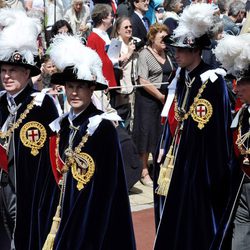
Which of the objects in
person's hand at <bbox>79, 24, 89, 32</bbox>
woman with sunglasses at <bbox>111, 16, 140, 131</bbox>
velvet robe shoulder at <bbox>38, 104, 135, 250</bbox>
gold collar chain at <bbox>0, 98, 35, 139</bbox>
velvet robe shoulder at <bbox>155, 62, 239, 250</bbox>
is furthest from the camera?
person's hand at <bbox>79, 24, 89, 32</bbox>

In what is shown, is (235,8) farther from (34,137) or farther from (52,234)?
(52,234)

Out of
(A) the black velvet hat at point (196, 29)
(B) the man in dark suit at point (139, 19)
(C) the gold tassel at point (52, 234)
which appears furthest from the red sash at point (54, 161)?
(B) the man in dark suit at point (139, 19)

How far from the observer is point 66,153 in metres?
4.83

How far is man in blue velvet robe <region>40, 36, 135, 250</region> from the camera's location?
471 cm

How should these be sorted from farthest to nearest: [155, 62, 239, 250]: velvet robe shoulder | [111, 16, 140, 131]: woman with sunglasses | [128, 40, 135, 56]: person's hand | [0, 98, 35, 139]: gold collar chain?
[128, 40, 135, 56]: person's hand
[111, 16, 140, 131]: woman with sunglasses
[155, 62, 239, 250]: velvet robe shoulder
[0, 98, 35, 139]: gold collar chain

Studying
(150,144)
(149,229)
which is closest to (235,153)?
(149,229)

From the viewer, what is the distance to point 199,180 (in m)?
5.97

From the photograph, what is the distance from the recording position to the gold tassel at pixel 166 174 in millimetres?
6164

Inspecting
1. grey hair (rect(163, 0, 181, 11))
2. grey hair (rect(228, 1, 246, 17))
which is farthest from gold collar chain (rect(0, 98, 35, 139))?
grey hair (rect(228, 1, 246, 17))

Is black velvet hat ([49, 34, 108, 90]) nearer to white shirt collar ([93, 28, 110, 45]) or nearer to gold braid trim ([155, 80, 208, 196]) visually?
gold braid trim ([155, 80, 208, 196])

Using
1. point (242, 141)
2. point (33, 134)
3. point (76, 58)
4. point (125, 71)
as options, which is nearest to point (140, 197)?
point (125, 71)

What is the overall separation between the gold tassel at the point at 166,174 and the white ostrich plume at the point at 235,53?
1.13 metres

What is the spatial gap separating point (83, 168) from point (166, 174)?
1579 mm

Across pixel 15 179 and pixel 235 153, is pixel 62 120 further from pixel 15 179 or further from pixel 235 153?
pixel 235 153
